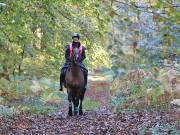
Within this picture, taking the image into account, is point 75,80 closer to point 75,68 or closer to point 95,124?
point 75,68

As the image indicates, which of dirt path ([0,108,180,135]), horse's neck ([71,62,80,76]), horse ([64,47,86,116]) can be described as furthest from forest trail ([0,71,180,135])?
horse's neck ([71,62,80,76])

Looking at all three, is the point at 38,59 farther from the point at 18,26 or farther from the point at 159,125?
the point at 159,125

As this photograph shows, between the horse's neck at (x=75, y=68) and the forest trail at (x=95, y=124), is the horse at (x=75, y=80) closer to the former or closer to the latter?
the horse's neck at (x=75, y=68)

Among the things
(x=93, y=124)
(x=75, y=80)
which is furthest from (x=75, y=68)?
(x=93, y=124)

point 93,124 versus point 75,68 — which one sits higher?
point 75,68

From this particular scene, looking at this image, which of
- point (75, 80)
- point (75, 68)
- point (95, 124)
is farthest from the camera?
point (75, 80)

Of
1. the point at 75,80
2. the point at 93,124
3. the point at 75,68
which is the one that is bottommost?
the point at 93,124

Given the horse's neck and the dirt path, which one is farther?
the horse's neck

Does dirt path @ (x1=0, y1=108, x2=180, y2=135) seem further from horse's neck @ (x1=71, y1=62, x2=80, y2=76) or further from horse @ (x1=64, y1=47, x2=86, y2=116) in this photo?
horse's neck @ (x1=71, y1=62, x2=80, y2=76)

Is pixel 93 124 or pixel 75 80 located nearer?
pixel 93 124

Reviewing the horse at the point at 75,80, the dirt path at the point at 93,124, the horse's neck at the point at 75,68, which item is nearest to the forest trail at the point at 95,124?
the dirt path at the point at 93,124

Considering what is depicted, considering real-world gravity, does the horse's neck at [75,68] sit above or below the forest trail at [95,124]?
above

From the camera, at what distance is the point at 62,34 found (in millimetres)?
17078

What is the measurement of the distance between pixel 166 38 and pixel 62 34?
1242cm
